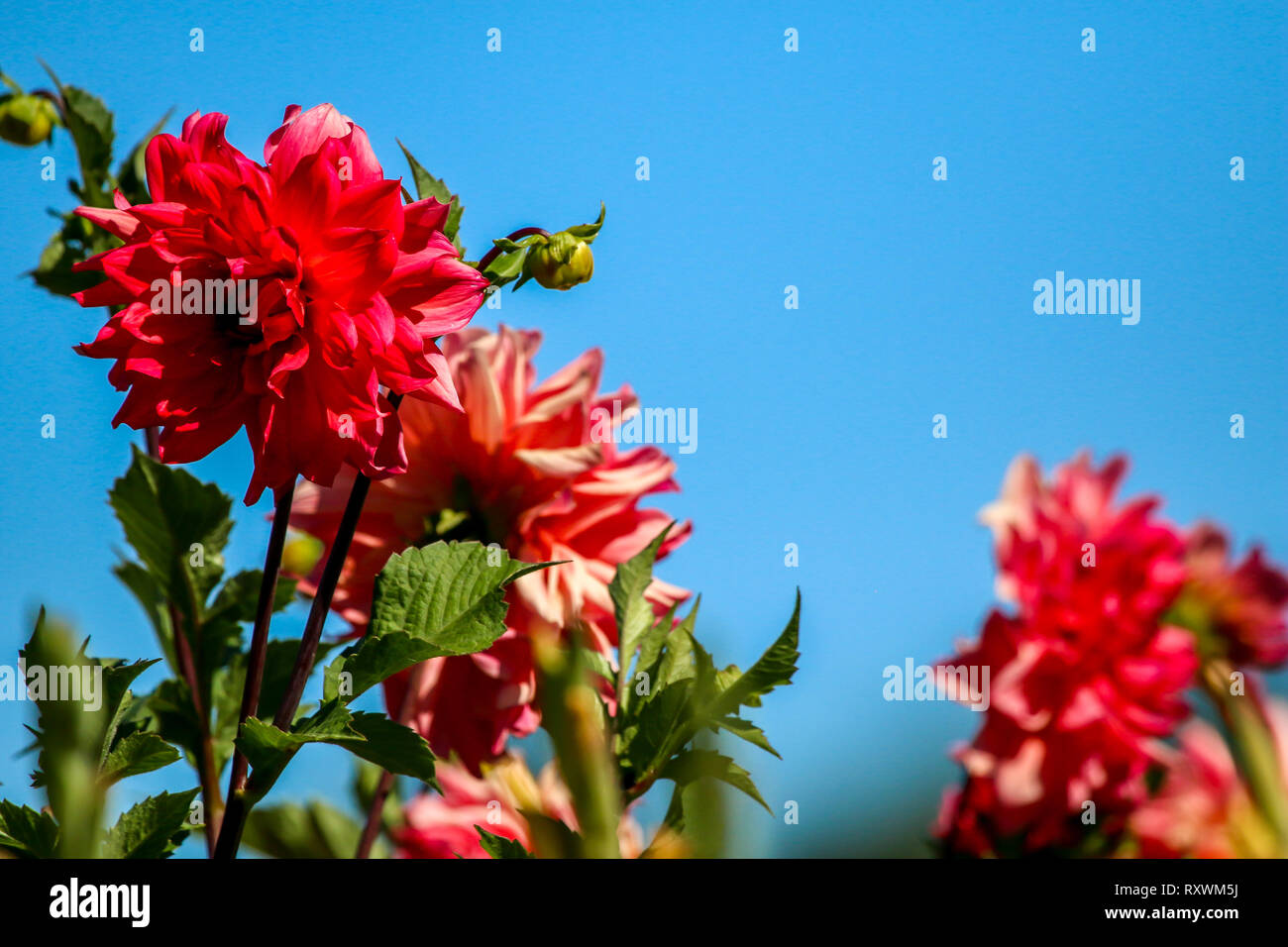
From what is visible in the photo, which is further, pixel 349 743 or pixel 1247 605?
pixel 1247 605

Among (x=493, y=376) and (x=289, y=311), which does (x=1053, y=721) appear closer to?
(x=493, y=376)

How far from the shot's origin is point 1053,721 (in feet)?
3.40

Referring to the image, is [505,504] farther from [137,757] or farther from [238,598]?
[137,757]

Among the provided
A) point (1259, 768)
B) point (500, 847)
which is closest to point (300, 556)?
point (500, 847)

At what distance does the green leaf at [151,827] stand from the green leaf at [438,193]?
43cm

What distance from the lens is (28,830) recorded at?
67cm

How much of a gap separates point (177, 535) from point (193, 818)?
27 cm

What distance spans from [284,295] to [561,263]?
0.20m

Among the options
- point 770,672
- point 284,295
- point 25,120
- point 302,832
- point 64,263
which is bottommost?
point 302,832

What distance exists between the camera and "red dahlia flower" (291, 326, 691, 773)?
1.00 metres

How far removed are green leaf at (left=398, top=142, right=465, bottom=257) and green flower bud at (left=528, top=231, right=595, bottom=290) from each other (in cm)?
6

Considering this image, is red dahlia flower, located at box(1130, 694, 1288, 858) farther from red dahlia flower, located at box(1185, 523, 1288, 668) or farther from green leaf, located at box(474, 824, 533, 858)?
green leaf, located at box(474, 824, 533, 858)

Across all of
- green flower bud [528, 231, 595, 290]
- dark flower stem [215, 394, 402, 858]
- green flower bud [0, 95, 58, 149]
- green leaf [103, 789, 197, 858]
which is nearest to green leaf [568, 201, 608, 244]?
green flower bud [528, 231, 595, 290]
